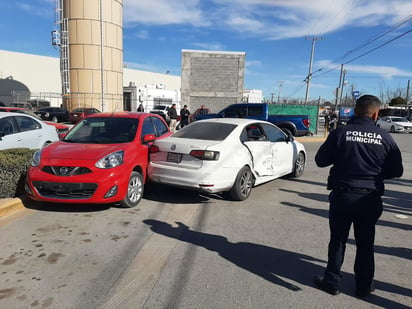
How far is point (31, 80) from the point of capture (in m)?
48.9

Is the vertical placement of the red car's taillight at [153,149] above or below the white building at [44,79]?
below

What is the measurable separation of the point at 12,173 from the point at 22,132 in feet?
9.60

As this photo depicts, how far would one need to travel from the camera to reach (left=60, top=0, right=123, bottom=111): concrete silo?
104ft

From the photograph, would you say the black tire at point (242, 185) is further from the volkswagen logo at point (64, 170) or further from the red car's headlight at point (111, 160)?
the volkswagen logo at point (64, 170)

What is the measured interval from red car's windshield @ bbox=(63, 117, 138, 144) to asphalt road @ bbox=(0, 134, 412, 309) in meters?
1.24

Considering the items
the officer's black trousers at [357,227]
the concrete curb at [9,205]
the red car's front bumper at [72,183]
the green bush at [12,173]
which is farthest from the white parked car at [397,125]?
the concrete curb at [9,205]

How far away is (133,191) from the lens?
5641 millimetres

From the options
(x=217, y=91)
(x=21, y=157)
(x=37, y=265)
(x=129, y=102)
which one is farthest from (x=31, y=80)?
(x=37, y=265)

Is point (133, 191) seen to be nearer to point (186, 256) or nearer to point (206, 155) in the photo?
point (206, 155)

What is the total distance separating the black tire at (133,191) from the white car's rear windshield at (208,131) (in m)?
1.21

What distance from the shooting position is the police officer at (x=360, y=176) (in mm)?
2908

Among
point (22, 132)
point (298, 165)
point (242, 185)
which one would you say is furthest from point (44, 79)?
point (242, 185)

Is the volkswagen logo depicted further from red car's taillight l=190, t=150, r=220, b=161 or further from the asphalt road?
red car's taillight l=190, t=150, r=220, b=161

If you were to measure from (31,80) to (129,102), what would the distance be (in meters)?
17.5
